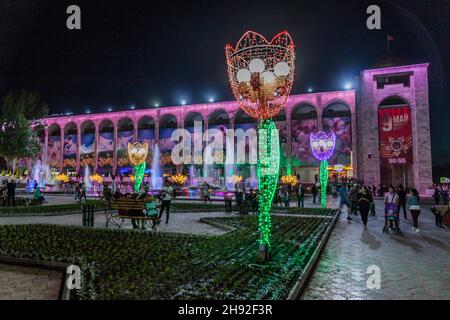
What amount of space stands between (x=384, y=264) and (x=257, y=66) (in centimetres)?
466

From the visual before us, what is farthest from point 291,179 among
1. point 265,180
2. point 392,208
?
point 265,180

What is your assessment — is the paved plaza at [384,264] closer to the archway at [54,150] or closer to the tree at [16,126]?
the tree at [16,126]

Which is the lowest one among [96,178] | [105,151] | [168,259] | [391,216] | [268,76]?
[168,259]

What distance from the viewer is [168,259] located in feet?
19.2

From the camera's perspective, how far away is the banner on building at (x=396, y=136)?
34.3 meters

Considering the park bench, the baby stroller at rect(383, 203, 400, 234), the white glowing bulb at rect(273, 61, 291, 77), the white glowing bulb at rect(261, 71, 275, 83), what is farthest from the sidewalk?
the park bench

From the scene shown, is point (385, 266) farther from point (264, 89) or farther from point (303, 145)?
point (303, 145)

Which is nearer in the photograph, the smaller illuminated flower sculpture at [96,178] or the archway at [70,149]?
the smaller illuminated flower sculpture at [96,178]

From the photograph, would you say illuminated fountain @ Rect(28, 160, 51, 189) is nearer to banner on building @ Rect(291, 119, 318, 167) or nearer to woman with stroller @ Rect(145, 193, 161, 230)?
banner on building @ Rect(291, 119, 318, 167)

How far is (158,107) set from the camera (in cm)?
4959

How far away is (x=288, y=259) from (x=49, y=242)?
552 cm

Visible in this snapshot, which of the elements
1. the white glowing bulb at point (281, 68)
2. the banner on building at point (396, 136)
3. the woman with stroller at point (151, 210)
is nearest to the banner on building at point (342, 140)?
the banner on building at point (396, 136)

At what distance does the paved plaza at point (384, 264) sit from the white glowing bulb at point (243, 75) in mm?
3874
